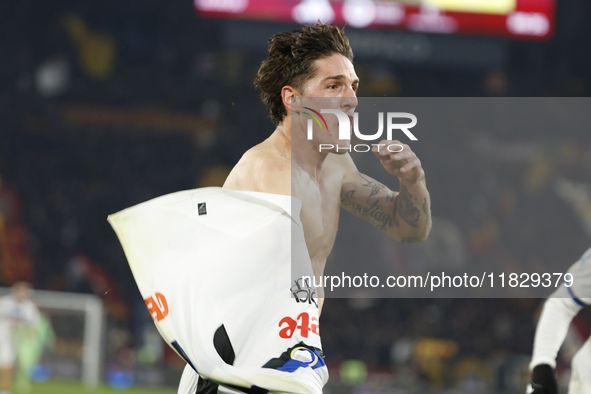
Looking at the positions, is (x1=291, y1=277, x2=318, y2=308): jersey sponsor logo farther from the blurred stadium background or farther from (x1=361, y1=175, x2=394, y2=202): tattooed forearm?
the blurred stadium background

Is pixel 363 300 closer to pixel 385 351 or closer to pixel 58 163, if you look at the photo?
pixel 385 351

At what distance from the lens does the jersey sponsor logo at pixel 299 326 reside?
3.36 meters

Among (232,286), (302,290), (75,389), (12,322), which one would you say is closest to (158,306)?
(232,286)

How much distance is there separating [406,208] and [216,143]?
15407mm

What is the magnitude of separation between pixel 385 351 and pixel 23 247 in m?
7.86

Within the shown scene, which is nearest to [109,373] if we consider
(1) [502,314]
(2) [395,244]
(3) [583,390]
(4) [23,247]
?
(4) [23,247]

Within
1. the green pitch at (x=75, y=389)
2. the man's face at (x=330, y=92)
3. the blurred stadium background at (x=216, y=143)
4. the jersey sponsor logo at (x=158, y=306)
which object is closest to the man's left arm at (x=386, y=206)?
the man's face at (x=330, y=92)

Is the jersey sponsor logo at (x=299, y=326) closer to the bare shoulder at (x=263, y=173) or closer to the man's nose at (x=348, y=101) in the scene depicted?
the bare shoulder at (x=263, y=173)

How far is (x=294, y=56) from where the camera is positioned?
3.75 metres

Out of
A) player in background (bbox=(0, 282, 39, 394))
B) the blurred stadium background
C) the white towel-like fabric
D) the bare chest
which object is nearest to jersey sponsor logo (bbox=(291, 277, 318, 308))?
the white towel-like fabric

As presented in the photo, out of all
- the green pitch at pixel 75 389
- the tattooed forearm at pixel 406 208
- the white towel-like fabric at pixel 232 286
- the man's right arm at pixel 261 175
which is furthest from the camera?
the green pitch at pixel 75 389

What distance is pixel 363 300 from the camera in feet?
56.6

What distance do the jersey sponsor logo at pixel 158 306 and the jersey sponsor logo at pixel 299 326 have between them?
508mm

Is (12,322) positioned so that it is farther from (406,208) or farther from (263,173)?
(263,173)
